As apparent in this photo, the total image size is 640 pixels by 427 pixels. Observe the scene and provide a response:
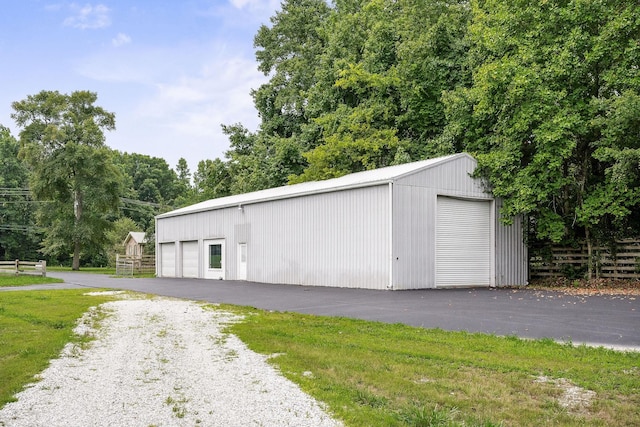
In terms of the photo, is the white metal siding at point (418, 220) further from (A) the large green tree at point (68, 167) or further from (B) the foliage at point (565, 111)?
(A) the large green tree at point (68, 167)

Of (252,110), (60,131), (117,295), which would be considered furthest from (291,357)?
(60,131)

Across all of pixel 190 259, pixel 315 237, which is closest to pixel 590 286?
pixel 315 237

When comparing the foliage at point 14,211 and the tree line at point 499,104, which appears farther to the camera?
the foliage at point 14,211

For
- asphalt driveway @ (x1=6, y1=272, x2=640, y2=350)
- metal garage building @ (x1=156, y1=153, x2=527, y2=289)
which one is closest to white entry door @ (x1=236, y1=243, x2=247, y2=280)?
metal garage building @ (x1=156, y1=153, x2=527, y2=289)

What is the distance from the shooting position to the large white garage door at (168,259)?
27.9 meters

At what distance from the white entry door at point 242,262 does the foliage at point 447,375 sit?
47.0 ft

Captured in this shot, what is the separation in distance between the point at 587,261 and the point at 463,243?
484 centimetres

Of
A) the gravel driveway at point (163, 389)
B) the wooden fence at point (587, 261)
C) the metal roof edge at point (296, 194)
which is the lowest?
the gravel driveway at point (163, 389)

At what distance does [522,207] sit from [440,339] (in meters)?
11.1

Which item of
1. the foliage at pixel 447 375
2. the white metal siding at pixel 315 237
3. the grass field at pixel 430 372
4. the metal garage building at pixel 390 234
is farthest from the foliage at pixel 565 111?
the foliage at pixel 447 375

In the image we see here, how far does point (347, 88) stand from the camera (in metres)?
29.3

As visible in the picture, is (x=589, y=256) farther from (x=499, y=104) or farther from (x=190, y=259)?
(x=190, y=259)

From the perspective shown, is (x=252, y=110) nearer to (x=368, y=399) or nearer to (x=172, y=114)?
(x=172, y=114)

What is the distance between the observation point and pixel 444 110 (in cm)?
2320
